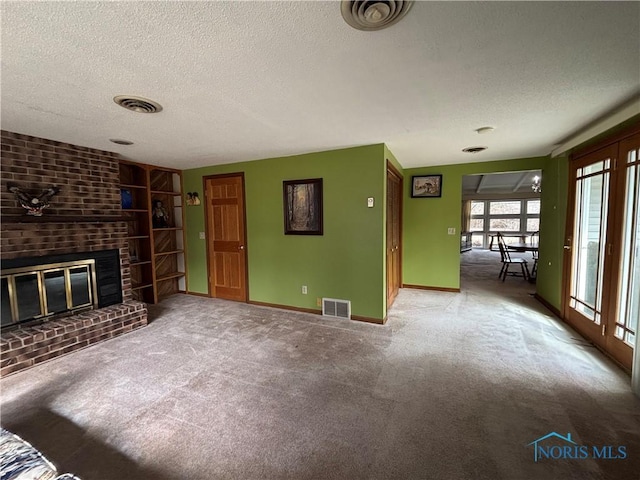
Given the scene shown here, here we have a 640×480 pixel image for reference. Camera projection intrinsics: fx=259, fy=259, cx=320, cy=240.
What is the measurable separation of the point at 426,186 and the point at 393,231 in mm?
1237

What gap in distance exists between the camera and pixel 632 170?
2223mm

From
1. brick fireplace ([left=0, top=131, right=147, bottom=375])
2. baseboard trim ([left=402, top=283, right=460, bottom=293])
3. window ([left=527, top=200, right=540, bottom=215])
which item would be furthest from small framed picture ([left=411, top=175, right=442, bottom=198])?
window ([left=527, top=200, right=540, bottom=215])

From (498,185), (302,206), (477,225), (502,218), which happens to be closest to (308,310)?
(302,206)

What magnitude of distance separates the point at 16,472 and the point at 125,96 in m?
2.13

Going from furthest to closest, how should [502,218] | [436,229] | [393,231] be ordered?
[502,218], [436,229], [393,231]

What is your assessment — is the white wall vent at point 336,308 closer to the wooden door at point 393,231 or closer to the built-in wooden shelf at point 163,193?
the wooden door at point 393,231

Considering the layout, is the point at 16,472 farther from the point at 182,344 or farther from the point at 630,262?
the point at 630,262

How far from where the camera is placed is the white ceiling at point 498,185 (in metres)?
8.31

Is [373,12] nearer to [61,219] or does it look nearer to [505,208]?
[61,219]

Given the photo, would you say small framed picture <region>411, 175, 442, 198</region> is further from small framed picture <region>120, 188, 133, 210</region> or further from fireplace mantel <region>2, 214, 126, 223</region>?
small framed picture <region>120, 188, 133, 210</region>

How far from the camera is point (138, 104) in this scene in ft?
6.48

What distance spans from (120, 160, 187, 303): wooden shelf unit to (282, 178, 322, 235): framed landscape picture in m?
2.19

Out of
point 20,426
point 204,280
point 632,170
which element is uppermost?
point 632,170

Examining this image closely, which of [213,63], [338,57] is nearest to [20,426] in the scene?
[213,63]
